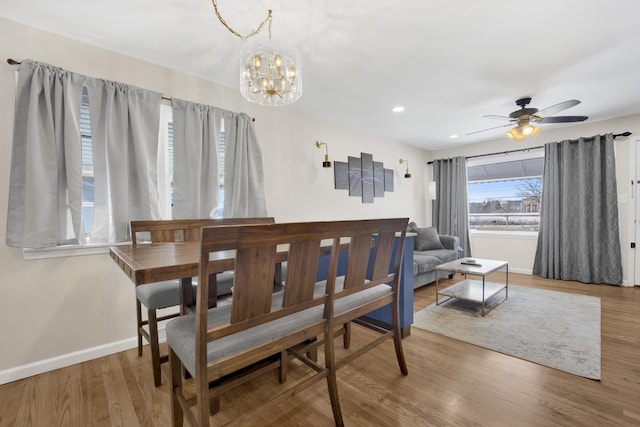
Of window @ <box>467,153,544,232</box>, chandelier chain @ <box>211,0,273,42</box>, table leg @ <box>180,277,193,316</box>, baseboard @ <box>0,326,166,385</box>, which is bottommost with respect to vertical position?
baseboard @ <box>0,326,166,385</box>

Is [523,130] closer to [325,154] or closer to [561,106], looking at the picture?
[561,106]

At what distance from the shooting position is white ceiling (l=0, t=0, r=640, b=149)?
5.77 ft

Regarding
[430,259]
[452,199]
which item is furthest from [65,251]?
[452,199]

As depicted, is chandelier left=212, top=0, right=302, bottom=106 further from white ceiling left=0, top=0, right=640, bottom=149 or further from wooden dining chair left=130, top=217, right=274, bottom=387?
wooden dining chair left=130, top=217, right=274, bottom=387

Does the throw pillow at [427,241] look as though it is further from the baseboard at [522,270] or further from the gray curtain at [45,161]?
the gray curtain at [45,161]

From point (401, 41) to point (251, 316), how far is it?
7.29 feet

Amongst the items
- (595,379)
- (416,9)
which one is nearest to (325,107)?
(416,9)

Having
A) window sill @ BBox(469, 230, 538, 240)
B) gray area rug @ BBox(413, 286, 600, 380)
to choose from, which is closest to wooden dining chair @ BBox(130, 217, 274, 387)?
gray area rug @ BBox(413, 286, 600, 380)

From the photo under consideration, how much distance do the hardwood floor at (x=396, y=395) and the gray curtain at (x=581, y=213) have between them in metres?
2.38

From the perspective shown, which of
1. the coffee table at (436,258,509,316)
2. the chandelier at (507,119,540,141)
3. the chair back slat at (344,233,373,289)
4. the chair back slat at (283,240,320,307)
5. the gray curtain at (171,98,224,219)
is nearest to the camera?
the chair back slat at (283,240,320,307)

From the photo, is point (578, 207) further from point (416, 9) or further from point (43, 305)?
point (43, 305)

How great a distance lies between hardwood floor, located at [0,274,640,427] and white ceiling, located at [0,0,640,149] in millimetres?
2387

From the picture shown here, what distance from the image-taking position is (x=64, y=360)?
195cm

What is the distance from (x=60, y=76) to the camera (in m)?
1.93
